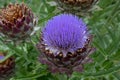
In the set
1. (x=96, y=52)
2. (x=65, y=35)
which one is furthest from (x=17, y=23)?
(x=96, y=52)

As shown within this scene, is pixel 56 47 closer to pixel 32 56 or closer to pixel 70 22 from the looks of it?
pixel 70 22

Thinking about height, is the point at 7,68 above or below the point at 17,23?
below

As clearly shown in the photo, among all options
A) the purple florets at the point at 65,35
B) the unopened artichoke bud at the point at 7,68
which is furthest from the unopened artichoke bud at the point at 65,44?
the unopened artichoke bud at the point at 7,68

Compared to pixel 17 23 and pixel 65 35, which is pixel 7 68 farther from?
pixel 65 35

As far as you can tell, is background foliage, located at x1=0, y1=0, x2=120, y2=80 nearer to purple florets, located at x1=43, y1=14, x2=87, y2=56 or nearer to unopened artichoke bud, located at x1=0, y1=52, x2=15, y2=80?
unopened artichoke bud, located at x1=0, y1=52, x2=15, y2=80

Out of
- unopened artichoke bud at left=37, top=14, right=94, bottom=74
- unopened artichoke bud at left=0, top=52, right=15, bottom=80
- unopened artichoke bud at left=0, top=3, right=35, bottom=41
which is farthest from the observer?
unopened artichoke bud at left=0, top=52, right=15, bottom=80

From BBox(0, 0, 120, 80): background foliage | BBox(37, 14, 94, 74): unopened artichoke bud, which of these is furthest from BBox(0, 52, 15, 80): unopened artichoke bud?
BBox(37, 14, 94, 74): unopened artichoke bud

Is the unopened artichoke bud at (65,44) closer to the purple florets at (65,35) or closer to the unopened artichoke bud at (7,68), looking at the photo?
the purple florets at (65,35)
